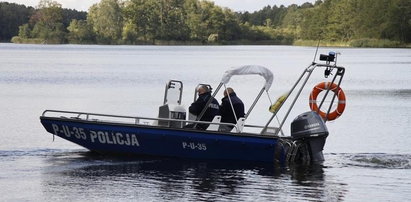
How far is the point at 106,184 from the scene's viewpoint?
59.2 feet

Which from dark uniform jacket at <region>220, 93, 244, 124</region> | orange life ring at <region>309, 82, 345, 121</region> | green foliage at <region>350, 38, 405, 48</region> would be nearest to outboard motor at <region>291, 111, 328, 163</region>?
orange life ring at <region>309, 82, 345, 121</region>

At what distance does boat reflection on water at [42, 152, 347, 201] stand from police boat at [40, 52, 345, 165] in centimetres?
24

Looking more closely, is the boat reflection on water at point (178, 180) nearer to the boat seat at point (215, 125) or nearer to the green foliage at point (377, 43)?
Result: the boat seat at point (215, 125)

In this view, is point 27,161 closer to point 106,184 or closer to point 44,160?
point 44,160

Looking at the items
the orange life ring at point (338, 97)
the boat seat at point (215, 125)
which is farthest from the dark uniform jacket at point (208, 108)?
the orange life ring at point (338, 97)

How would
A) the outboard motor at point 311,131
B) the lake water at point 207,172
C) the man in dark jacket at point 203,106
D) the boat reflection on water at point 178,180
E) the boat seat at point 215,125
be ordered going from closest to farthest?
the boat reflection on water at point 178,180 → the lake water at point 207,172 → the outboard motor at point 311,131 → the boat seat at point 215,125 → the man in dark jacket at point 203,106

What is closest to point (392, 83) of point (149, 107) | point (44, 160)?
point (149, 107)

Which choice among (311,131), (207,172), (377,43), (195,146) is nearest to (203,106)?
(195,146)

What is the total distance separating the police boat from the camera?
19984mm

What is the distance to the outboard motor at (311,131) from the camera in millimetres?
19672

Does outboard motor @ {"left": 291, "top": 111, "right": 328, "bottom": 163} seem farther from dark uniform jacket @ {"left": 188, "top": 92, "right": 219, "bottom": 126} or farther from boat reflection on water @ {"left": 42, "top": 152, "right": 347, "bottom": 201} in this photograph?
dark uniform jacket @ {"left": 188, "top": 92, "right": 219, "bottom": 126}

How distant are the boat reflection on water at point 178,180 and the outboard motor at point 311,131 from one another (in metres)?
0.56

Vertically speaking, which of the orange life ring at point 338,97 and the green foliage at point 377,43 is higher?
the orange life ring at point 338,97

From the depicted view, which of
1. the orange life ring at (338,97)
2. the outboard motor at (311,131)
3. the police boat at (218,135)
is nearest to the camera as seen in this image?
the outboard motor at (311,131)
